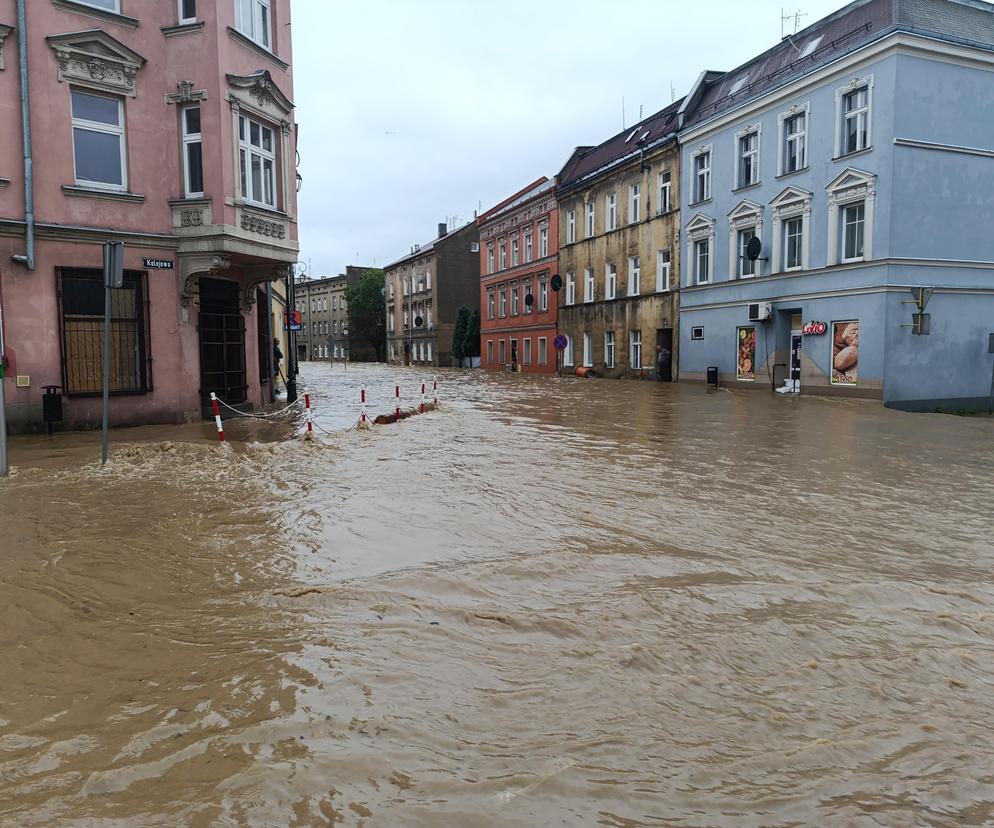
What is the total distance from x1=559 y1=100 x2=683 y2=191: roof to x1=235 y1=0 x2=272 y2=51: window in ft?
63.7

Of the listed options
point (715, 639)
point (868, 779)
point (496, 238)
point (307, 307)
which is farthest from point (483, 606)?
point (307, 307)

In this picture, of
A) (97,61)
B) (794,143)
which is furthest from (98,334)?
(794,143)

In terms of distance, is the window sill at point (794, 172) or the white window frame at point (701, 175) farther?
the white window frame at point (701, 175)

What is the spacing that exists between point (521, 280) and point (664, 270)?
16.2m

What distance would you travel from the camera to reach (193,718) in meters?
3.42

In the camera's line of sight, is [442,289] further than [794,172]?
Yes

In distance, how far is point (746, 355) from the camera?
92.9ft

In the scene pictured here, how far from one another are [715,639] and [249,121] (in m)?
15.5

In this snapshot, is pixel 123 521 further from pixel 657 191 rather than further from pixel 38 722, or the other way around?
pixel 657 191

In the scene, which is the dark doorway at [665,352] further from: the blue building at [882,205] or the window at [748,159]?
the window at [748,159]

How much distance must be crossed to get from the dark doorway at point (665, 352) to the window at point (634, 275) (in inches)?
106

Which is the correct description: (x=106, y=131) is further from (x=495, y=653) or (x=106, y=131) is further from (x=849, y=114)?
(x=849, y=114)

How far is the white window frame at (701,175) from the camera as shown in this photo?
30.1m

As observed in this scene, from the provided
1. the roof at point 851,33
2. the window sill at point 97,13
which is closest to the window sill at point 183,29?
the window sill at point 97,13
